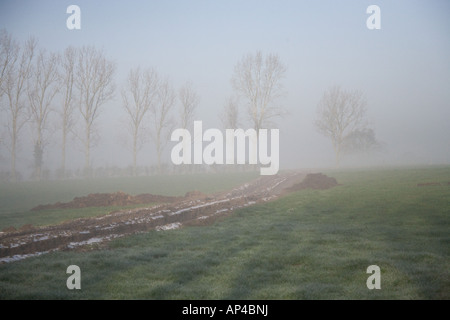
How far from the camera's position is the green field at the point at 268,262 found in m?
7.55

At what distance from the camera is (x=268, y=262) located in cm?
1003

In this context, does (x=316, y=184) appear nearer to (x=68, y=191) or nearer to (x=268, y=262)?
(x=268, y=262)

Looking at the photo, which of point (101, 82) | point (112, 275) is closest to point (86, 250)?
point (112, 275)

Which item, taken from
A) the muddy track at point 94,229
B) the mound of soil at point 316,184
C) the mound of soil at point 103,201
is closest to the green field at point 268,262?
the muddy track at point 94,229

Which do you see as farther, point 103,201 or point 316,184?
point 316,184

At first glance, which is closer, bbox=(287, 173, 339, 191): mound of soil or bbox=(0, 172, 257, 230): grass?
bbox=(0, 172, 257, 230): grass

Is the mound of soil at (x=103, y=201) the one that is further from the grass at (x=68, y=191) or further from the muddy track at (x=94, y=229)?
the muddy track at (x=94, y=229)

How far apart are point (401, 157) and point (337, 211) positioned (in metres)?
113

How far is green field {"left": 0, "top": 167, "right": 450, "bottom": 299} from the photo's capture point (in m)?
7.55

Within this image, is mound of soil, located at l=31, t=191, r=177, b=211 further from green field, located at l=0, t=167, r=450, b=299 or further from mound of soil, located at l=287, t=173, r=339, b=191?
mound of soil, located at l=287, t=173, r=339, b=191

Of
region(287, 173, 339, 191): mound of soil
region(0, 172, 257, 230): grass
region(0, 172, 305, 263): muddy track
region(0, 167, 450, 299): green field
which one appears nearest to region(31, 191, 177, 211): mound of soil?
region(0, 172, 257, 230): grass

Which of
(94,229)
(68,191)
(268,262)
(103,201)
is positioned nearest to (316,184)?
(103,201)

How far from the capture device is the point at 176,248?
39.8 ft
